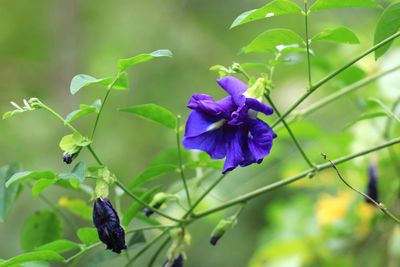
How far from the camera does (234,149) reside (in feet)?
2.64

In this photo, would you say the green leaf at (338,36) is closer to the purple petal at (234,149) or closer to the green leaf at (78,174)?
the purple petal at (234,149)

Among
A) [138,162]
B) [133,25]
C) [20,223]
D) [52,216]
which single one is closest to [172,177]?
[138,162]

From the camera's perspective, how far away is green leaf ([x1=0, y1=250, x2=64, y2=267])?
815 mm

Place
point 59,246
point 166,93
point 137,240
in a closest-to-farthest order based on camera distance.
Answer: point 59,246, point 137,240, point 166,93

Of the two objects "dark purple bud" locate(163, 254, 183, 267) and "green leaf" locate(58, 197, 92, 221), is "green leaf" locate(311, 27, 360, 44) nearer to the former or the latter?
"dark purple bud" locate(163, 254, 183, 267)

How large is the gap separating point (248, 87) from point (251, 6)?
257cm

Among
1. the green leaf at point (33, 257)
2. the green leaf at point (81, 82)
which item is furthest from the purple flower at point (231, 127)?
the green leaf at point (33, 257)

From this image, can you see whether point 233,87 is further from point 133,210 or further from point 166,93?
point 166,93

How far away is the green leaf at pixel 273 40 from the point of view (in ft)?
2.86

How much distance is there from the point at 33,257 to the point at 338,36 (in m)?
0.46

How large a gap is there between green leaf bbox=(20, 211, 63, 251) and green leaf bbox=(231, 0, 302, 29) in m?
0.46

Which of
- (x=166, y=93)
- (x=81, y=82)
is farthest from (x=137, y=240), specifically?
(x=166, y=93)

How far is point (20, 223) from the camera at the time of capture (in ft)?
9.68

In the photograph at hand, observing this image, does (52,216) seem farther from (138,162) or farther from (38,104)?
(138,162)
